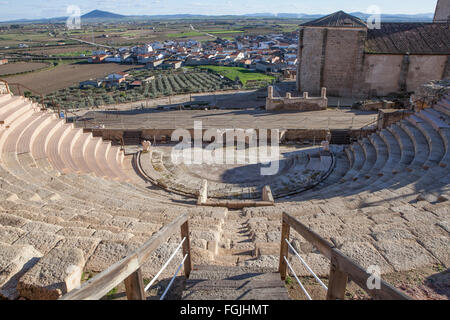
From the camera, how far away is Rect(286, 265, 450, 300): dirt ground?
144 inches

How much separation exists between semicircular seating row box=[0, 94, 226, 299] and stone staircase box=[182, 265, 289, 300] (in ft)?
1.95

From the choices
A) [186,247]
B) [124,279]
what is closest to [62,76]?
[186,247]

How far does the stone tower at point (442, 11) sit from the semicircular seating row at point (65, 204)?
126ft

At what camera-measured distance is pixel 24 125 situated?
12.3 m

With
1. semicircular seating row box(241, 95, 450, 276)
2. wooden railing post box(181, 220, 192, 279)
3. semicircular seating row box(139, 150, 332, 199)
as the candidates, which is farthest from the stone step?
semicircular seating row box(139, 150, 332, 199)

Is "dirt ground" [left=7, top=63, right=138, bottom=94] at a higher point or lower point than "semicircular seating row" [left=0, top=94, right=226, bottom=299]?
lower

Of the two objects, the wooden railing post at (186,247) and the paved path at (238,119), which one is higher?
the wooden railing post at (186,247)

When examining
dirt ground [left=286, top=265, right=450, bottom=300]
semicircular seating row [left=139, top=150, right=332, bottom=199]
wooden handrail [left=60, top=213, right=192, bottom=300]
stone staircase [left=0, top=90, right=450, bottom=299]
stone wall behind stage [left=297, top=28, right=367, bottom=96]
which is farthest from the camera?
stone wall behind stage [left=297, top=28, right=367, bottom=96]

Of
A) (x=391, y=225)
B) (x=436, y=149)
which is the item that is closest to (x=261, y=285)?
(x=391, y=225)

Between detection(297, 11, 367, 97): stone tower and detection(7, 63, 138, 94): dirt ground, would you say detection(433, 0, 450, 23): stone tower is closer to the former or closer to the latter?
detection(297, 11, 367, 97): stone tower

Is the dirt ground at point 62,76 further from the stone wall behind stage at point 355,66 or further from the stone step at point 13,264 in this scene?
the stone step at point 13,264

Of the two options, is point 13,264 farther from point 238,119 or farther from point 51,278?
point 238,119

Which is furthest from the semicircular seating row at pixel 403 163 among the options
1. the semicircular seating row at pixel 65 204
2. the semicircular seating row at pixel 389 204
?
the semicircular seating row at pixel 65 204

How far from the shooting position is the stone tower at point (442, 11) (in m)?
33.9
